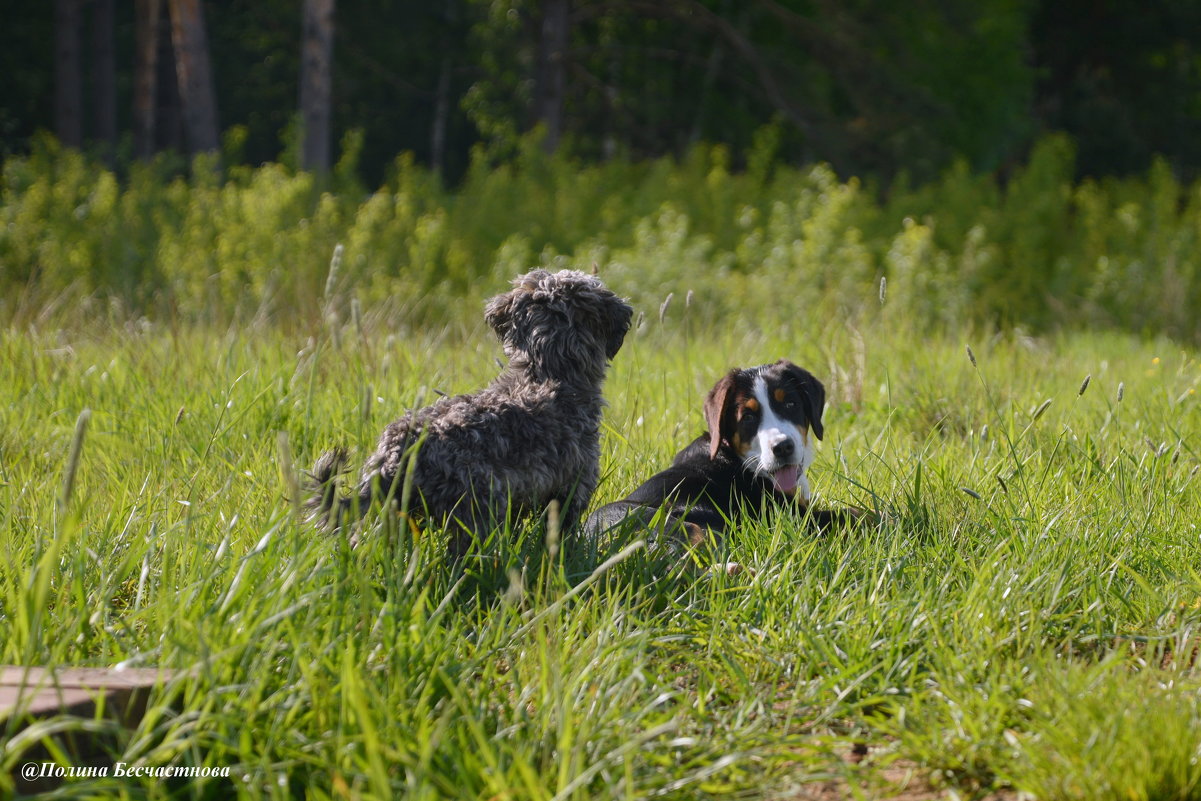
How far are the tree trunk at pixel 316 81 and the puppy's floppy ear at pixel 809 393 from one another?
A: 14.4 metres

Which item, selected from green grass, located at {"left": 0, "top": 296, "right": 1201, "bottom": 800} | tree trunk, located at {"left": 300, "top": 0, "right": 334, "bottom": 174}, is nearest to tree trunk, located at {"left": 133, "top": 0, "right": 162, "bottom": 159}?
tree trunk, located at {"left": 300, "top": 0, "right": 334, "bottom": 174}

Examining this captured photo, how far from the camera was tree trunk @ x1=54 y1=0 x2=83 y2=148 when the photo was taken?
26766 mm

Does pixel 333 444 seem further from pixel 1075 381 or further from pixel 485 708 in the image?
pixel 1075 381

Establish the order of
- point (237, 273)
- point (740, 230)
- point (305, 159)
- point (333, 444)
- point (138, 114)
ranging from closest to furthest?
1. point (333, 444)
2. point (237, 273)
3. point (740, 230)
4. point (305, 159)
5. point (138, 114)

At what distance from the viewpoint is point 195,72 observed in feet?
63.0

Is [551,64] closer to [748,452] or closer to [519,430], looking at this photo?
[748,452]

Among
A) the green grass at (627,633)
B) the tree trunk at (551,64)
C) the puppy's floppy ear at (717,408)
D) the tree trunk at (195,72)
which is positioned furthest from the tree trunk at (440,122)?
the green grass at (627,633)

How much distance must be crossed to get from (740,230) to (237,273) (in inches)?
278

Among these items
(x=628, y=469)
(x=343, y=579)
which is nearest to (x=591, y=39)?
(x=628, y=469)

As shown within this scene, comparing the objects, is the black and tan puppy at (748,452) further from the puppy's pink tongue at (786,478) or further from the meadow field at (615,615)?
the meadow field at (615,615)

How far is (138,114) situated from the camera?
1051 inches

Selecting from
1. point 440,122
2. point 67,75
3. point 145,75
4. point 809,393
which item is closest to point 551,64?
point 145,75

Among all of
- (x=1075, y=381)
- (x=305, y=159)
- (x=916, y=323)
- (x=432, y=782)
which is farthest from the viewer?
(x=305, y=159)

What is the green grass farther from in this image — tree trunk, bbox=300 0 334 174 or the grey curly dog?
tree trunk, bbox=300 0 334 174
